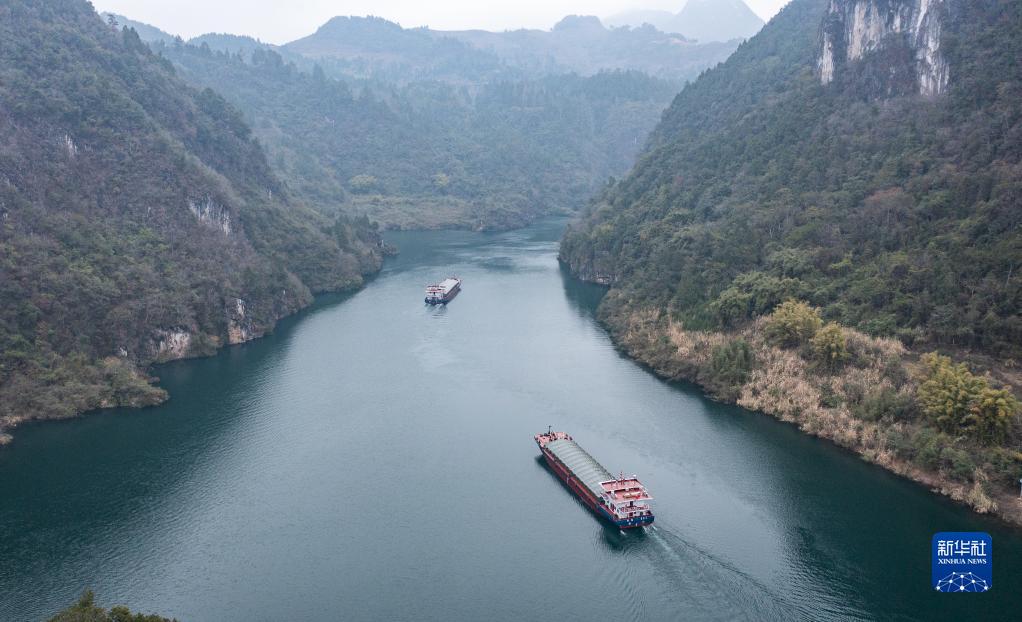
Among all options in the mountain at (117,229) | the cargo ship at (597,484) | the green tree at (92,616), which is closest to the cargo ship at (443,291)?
the mountain at (117,229)

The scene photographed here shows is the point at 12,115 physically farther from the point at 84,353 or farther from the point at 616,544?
the point at 616,544

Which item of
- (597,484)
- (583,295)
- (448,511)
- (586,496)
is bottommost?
(586,496)

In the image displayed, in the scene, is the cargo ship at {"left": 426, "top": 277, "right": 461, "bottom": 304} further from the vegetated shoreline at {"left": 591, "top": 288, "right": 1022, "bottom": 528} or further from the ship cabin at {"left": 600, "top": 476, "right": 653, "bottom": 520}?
the ship cabin at {"left": 600, "top": 476, "right": 653, "bottom": 520}

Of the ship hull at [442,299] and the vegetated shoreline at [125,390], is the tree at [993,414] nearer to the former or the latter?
the vegetated shoreline at [125,390]

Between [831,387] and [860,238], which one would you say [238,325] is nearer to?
[831,387]

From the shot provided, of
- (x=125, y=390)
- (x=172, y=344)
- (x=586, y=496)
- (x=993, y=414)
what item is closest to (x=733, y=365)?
(x=993, y=414)
